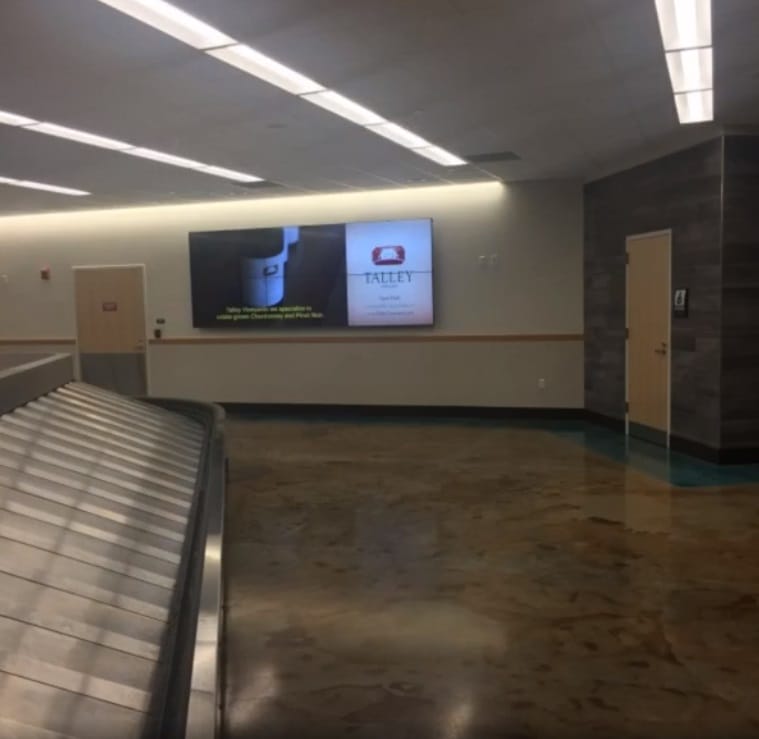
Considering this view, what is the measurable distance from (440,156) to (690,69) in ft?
10.9

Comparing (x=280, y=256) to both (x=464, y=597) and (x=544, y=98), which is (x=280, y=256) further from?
(x=464, y=597)

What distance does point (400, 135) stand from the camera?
23.9 ft

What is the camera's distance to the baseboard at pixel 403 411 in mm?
10578

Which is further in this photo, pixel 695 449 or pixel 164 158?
pixel 164 158

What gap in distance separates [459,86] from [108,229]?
8356 mm

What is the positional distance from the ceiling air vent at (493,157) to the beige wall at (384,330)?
5.90 ft

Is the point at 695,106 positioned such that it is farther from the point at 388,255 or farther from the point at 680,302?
the point at 388,255

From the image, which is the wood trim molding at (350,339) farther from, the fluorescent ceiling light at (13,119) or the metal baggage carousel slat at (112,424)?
the fluorescent ceiling light at (13,119)

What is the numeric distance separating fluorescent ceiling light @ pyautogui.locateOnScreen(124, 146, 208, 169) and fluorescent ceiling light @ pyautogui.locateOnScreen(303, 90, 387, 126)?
229cm

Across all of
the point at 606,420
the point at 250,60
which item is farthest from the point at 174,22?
the point at 606,420

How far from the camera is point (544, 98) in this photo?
234 inches

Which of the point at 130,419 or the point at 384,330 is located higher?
the point at 384,330

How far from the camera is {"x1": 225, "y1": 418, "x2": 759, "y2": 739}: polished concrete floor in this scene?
3.17m

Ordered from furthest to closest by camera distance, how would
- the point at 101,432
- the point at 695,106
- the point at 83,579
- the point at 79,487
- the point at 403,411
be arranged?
1. the point at 403,411
2. the point at 695,106
3. the point at 101,432
4. the point at 79,487
5. the point at 83,579
